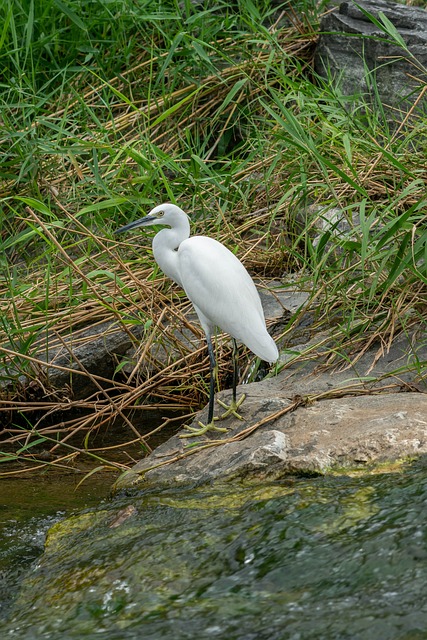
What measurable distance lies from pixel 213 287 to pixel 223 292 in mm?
42

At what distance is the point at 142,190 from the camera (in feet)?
16.1

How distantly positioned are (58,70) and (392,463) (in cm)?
355

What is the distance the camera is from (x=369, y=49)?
542cm

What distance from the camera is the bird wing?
3225 millimetres

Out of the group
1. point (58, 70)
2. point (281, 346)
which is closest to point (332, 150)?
point (281, 346)

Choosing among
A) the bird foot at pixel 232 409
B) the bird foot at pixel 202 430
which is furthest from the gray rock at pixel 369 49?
the bird foot at pixel 202 430

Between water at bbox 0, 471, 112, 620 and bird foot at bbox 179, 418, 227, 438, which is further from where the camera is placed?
bird foot at bbox 179, 418, 227, 438

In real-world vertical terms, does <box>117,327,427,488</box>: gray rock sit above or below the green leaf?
below

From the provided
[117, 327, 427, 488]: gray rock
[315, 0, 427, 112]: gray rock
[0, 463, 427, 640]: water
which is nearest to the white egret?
[117, 327, 427, 488]: gray rock

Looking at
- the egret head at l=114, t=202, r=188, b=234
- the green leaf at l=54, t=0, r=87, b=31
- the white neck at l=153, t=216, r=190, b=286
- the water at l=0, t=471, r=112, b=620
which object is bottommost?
the water at l=0, t=471, r=112, b=620

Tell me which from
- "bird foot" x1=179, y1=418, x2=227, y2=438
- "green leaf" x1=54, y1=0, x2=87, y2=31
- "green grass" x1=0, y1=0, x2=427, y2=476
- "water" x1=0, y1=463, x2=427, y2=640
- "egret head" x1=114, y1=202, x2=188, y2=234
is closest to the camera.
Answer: "water" x1=0, y1=463, x2=427, y2=640

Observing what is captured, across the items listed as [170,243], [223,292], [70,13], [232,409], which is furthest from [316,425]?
[70,13]

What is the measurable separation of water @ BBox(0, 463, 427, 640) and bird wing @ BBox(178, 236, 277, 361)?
655 millimetres

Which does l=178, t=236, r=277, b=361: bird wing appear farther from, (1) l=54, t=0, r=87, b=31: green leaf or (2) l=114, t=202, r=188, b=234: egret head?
(1) l=54, t=0, r=87, b=31: green leaf
